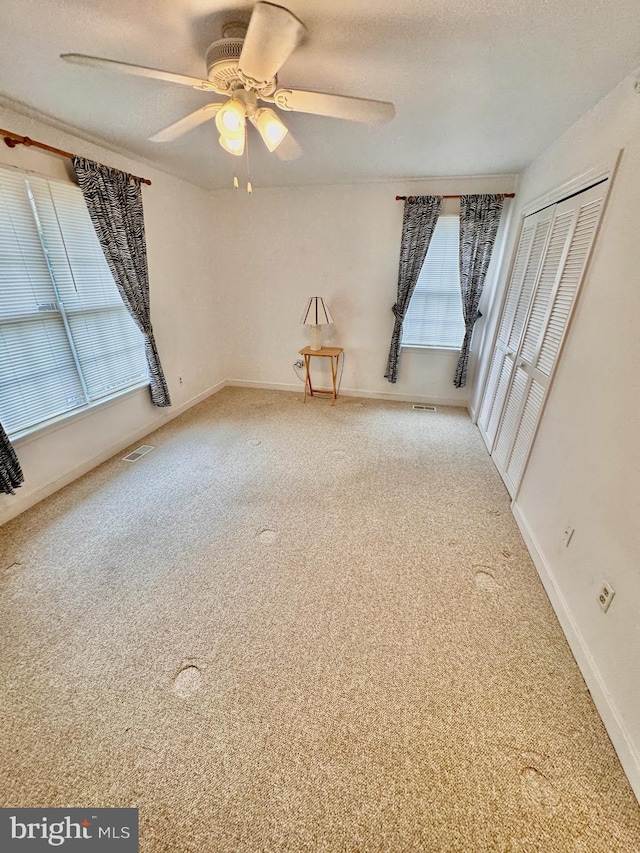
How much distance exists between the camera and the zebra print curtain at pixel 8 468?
1983 millimetres

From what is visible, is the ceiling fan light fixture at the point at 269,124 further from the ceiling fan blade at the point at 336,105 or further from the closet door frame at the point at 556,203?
the closet door frame at the point at 556,203

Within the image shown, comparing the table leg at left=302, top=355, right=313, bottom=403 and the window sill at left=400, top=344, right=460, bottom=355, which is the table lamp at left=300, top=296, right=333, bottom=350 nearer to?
the table leg at left=302, top=355, right=313, bottom=403

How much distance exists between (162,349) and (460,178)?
339 centimetres

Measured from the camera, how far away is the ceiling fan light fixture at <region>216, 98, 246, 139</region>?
4.50ft

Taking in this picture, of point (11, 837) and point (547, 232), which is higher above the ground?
point (547, 232)

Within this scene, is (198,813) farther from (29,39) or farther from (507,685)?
(29,39)

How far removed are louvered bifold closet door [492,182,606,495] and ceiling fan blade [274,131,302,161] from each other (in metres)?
1.76

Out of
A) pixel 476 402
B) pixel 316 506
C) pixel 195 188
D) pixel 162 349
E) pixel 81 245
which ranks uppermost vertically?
pixel 195 188

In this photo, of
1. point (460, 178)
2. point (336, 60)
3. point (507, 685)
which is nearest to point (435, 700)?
point (507, 685)

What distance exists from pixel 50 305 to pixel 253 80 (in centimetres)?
199

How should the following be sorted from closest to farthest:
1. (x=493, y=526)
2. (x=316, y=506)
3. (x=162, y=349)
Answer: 1. (x=493, y=526)
2. (x=316, y=506)
3. (x=162, y=349)

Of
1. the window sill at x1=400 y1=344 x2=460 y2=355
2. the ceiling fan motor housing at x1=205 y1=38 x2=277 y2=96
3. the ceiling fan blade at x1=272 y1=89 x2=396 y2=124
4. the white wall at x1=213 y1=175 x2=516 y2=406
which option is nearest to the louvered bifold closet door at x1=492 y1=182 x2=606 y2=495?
the ceiling fan blade at x1=272 y1=89 x2=396 y2=124

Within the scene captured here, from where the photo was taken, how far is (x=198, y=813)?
0.99 metres

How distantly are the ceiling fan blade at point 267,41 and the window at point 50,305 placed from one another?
178 cm
